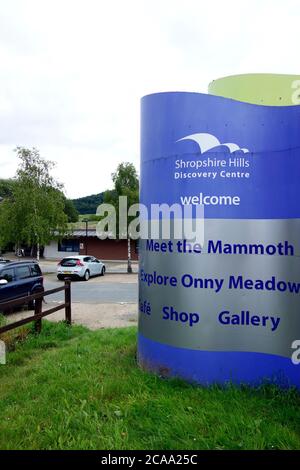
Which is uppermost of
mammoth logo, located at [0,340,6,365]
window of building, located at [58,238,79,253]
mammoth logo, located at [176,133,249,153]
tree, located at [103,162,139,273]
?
tree, located at [103,162,139,273]

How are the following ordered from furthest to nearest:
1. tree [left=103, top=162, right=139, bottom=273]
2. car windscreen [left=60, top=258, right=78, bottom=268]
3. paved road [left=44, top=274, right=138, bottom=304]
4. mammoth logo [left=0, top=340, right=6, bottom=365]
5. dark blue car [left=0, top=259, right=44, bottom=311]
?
1. tree [left=103, top=162, right=139, bottom=273]
2. car windscreen [left=60, top=258, right=78, bottom=268]
3. paved road [left=44, top=274, right=138, bottom=304]
4. dark blue car [left=0, top=259, right=44, bottom=311]
5. mammoth logo [left=0, top=340, right=6, bottom=365]

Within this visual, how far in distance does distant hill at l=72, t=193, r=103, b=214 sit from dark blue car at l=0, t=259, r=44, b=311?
8426 cm

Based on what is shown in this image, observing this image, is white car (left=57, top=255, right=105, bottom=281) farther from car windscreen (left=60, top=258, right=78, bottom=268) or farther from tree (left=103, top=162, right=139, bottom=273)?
tree (left=103, top=162, right=139, bottom=273)

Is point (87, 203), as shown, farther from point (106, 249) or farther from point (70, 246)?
point (106, 249)

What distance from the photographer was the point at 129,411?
4.00 m

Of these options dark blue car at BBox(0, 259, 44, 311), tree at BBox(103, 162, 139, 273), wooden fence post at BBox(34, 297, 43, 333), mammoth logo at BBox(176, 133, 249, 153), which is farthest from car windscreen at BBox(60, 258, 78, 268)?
mammoth logo at BBox(176, 133, 249, 153)

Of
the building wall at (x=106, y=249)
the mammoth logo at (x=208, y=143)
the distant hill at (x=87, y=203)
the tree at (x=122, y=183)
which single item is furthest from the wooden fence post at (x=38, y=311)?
the distant hill at (x=87, y=203)

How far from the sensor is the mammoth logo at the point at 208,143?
4695 millimetres

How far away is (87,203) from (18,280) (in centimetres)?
9281

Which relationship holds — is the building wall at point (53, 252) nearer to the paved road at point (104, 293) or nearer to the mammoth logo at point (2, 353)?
the paved road at point (104, 293)

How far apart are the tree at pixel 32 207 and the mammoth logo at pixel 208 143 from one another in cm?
2180

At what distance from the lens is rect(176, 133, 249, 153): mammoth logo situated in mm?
4695

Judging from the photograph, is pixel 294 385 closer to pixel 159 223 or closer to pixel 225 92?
pixel 159 223
